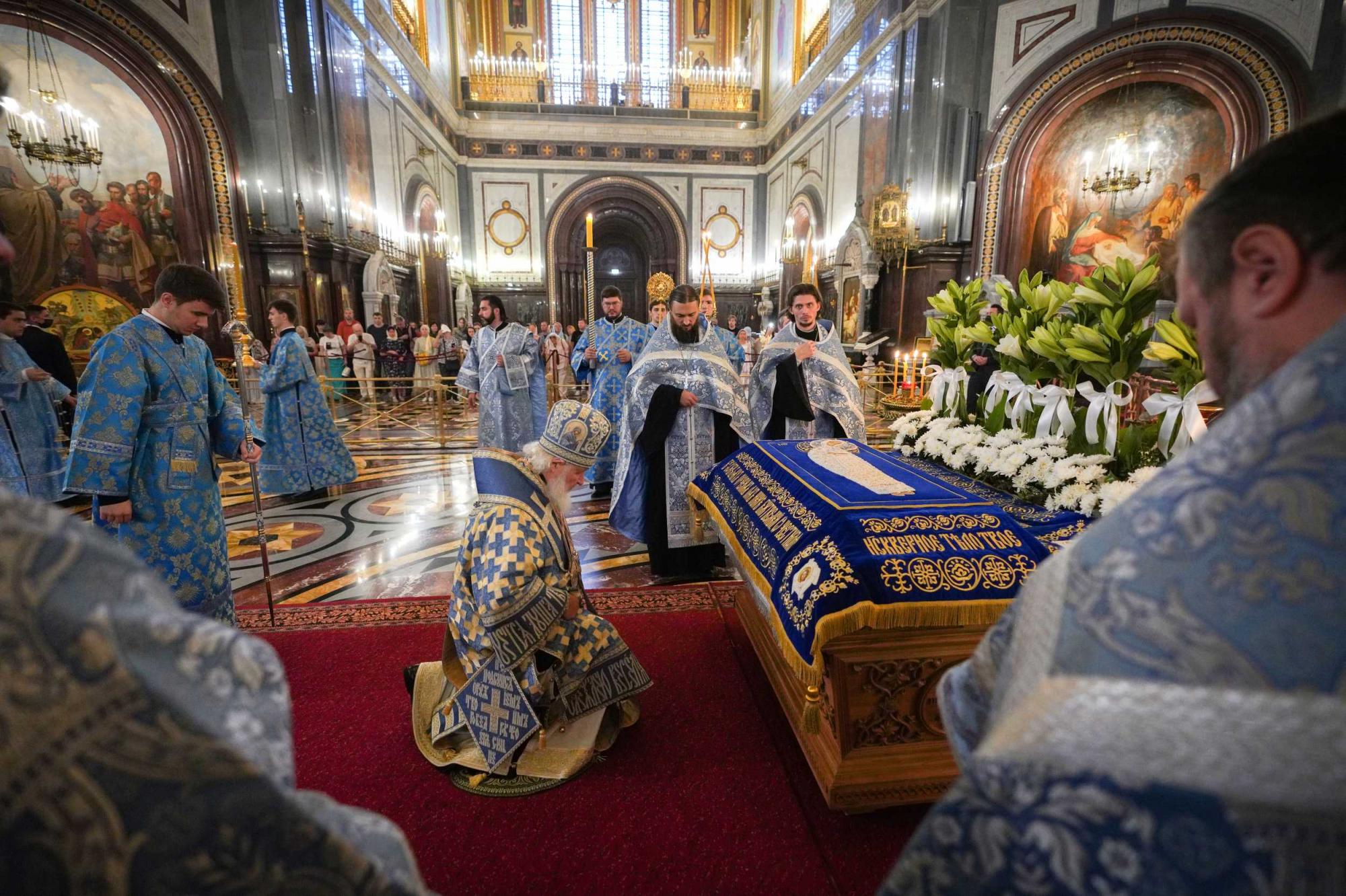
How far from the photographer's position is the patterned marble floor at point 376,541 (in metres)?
3.88

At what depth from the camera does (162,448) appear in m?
2.68

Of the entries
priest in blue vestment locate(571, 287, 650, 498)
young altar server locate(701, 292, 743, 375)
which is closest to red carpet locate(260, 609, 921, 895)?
young altar server locate(701, 292, 743, 375)

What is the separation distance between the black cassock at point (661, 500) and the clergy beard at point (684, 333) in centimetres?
38

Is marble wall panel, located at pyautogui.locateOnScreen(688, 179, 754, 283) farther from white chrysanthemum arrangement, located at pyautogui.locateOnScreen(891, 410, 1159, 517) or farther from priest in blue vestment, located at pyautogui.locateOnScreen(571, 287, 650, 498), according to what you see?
white chrysanthemum arrangement, located at pyautogui.locateOnScreen(891, 410, 1159, 517)

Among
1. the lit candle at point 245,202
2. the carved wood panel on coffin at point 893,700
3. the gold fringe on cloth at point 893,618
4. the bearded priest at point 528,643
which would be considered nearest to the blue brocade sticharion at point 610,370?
the bearded priest at point 528,643

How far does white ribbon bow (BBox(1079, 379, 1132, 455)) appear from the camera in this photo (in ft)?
7.35

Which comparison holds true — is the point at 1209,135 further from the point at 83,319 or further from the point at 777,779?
the point at 83,319

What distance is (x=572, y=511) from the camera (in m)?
5.57

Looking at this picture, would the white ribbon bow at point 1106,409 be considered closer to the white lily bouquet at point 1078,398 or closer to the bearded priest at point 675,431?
the white lily bouquet at point 1078,398

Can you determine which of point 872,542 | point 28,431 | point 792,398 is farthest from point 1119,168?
point 28,431

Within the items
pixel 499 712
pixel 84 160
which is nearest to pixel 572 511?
pixel 499 712

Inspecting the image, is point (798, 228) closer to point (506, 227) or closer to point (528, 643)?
point (506, 227)

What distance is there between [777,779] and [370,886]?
2.02m

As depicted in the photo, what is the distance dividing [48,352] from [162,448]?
3957mm
